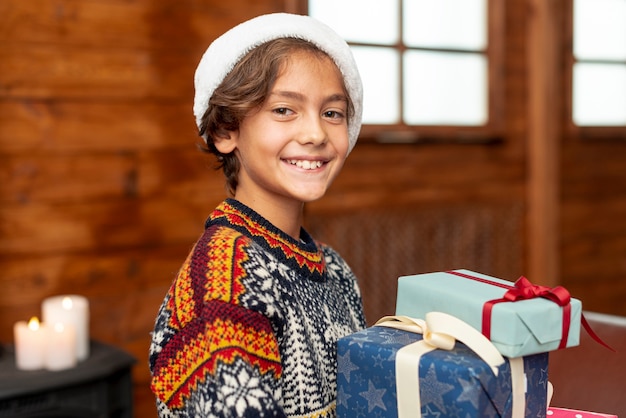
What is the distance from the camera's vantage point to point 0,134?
2023mm

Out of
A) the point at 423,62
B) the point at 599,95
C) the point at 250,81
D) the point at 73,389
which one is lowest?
the point at 73,389

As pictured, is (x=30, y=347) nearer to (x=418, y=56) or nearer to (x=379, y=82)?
(x=379, y=82)

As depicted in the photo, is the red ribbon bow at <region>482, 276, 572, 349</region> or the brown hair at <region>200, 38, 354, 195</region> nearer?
the red ribbon bow at <region>482, 276, 572, 349</region>

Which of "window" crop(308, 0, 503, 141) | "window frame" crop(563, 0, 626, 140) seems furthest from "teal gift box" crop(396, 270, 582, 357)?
"window frame" crop(563, 0, 626, 140)

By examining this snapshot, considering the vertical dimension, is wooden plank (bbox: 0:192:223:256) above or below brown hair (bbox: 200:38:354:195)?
below

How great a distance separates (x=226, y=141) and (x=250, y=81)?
12 centimetres

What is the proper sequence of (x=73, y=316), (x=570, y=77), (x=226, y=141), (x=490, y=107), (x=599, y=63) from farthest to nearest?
(x=599, y=63) → (x=570, y=77) → (x=490, y=107) → (x=73, y=316) → (x=226, y=141)

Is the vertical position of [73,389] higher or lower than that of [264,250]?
lower

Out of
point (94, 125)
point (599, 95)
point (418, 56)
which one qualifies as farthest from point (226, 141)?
point (599, 95)

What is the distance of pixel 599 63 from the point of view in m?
3.50

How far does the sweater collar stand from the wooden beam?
2.32 meters

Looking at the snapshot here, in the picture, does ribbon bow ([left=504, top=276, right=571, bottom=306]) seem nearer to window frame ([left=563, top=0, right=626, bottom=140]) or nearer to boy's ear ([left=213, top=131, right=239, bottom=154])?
boy's ear ([left=213, top=131, right=239, bottom=154])

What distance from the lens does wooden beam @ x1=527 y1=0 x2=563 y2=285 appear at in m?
3.19

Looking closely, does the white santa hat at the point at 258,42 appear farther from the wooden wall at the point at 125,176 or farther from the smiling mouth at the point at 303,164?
the wooden wall at the point at 125,176
